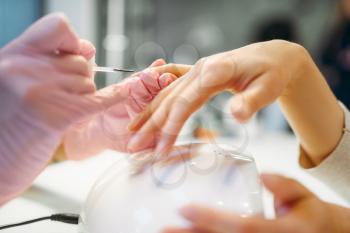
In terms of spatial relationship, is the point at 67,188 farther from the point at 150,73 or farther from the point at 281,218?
the point at 281,218

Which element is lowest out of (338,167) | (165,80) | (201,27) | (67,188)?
(201,27)

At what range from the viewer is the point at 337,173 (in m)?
0.50

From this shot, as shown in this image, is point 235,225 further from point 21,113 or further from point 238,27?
point 238,27

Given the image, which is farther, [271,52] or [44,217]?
[44,217]

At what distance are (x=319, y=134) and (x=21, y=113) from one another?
345mm

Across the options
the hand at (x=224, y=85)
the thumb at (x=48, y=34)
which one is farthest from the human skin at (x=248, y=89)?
the thumb at (x=48, y=34)

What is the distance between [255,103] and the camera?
0.31m

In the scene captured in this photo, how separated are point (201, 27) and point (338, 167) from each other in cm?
330

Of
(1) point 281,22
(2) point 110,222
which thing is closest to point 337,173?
(2) point 110,222

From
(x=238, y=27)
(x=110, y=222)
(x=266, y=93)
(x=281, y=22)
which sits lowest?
(x=238, y=27)

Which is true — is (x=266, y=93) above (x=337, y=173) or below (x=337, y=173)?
above

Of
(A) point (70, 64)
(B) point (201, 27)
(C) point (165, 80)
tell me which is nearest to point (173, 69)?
(C) point (165, 80)

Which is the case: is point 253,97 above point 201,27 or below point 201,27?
above

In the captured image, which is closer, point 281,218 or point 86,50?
point 281,218
